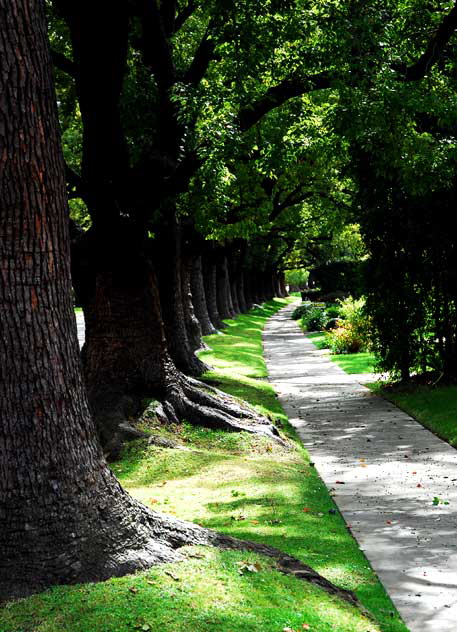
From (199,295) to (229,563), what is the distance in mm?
26767

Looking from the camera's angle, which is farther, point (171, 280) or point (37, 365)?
point (171, 280)

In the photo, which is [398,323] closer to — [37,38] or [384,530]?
[384,530]

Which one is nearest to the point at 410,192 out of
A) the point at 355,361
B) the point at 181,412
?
the point at 181,412

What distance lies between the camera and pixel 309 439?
13859mm

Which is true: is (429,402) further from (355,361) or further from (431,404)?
(355,361)

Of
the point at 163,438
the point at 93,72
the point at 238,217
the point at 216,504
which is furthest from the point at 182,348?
the point at 238,217

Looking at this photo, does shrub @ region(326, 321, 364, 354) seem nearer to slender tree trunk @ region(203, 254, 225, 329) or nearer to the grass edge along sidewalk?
slender tree trunk @ region(203, 254, 225, 329)

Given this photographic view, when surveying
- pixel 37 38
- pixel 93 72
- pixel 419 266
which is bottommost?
pixel 419 266

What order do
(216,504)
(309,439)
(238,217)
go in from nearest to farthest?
1. (216,504)
2. (309,439)
3. (238,217)

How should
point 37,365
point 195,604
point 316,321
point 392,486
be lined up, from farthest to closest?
point 316,321
point 392,486
point 37,365
point 195,604

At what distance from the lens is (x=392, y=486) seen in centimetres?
1012

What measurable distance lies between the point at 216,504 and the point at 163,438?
9.09 feet

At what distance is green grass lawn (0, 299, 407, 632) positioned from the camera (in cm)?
461

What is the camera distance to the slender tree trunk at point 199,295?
31.3 metres
